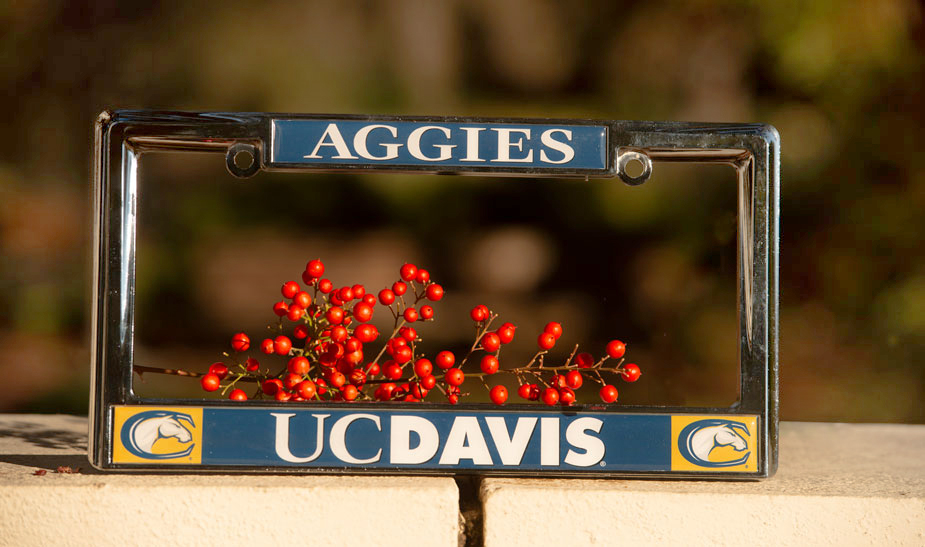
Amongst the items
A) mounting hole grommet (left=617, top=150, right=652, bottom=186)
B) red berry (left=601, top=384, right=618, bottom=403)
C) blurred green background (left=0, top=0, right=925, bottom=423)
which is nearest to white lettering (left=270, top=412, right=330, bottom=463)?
red berry (left=601, top=384, right=618, bottom=403)

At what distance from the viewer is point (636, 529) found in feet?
2.89

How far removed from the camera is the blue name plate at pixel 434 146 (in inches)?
35.7

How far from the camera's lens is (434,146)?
91 centimetres

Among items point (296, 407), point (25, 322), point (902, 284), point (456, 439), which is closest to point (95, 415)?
point (296, 407)

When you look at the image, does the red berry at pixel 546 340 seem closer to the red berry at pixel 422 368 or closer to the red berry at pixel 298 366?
the red berry at pixel 422 368

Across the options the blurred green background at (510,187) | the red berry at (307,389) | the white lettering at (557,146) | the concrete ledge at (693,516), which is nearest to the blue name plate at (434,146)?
the white lettering at (557,146)

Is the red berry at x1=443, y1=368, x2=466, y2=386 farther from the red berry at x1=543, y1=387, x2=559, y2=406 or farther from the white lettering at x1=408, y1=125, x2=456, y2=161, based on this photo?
the white lettering at x1=408, y1=125, x2=456, y2=161

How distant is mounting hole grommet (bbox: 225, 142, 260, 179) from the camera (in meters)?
0.92

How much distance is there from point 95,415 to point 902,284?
1695 mm

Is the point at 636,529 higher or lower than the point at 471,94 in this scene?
lower

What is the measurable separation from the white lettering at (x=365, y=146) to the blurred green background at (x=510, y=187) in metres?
0.99

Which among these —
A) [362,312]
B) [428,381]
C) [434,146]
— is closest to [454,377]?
[428,381]

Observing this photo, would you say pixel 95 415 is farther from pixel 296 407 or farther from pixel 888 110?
pixel 888 110

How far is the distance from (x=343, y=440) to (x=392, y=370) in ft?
0.40
